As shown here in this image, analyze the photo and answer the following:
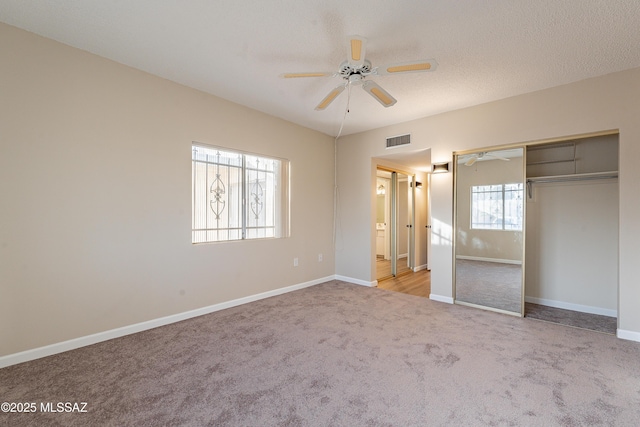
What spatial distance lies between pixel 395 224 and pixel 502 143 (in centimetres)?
253

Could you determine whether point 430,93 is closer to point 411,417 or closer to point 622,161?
point 622,161

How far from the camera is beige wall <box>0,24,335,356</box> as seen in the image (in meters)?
2.41

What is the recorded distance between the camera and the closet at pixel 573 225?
11.7 feet

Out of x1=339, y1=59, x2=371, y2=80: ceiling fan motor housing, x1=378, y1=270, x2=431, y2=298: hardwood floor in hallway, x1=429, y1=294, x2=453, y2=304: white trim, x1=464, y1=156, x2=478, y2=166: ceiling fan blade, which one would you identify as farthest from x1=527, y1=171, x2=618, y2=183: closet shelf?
x1=339, y1=59, x2=371, y2=80: ceiling fan motor housing

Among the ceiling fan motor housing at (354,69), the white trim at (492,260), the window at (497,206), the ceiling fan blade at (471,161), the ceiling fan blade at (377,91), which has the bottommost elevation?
the white trim at (492,260)

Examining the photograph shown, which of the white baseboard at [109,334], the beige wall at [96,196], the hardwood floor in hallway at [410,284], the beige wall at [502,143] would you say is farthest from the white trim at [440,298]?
the beige wall at [96,196]

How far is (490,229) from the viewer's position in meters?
3.95

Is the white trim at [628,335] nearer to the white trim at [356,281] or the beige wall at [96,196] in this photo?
the white trim at [356,281]

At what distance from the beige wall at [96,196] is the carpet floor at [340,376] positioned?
0.38m

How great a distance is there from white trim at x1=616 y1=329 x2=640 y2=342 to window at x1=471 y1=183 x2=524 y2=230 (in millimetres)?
1369

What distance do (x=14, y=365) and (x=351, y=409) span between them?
9.04 ft

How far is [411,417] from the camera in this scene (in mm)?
1804

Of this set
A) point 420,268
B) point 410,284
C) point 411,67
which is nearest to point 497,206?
point 410,284

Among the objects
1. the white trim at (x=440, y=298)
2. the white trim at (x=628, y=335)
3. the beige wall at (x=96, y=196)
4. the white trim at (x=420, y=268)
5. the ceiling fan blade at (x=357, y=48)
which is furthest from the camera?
the white trim at (x=420, y=268)
